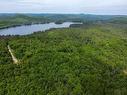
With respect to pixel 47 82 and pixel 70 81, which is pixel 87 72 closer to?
pixel 70 81

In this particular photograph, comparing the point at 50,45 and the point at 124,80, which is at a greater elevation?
the point at 50,45

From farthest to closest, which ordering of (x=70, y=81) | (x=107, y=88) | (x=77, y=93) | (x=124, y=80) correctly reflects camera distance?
(x=124, y=80) < (x=107, y=88) < (x=70, y=81) < (x=77, y=93)

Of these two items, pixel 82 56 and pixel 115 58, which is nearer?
pixel 82 56

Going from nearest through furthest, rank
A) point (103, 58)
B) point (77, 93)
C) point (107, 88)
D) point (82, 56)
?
point (77, 93), point (107, 88), point (82, 56), point (103, 58)

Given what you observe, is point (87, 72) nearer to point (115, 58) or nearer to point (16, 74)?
point (16, 74)

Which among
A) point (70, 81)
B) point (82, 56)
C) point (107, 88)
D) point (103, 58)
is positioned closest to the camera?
point (70, 81)

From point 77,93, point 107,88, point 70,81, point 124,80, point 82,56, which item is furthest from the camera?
point 82,56

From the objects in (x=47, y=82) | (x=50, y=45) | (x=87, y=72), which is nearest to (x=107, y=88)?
(x=87, y=72)

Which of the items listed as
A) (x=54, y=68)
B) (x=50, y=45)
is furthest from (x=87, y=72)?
(x=50, y=45)

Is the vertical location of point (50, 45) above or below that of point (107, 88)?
above
